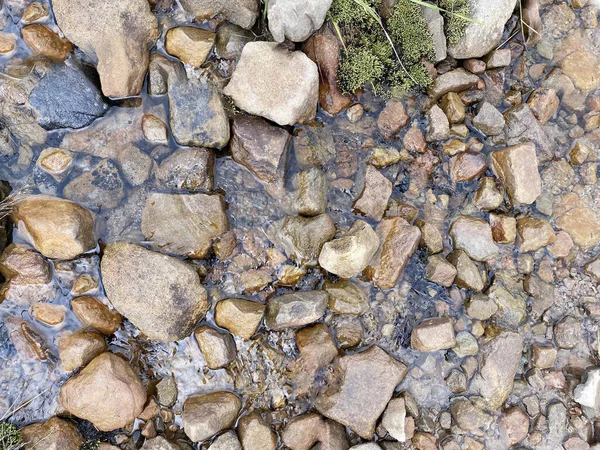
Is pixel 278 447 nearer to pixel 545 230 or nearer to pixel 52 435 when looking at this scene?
pixel 52 435

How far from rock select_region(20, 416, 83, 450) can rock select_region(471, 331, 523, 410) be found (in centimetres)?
454

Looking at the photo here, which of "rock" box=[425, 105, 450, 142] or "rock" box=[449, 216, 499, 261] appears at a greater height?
"rock" box=[425, 105, 450, 142]

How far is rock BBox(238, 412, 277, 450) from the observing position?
4934 millimetres

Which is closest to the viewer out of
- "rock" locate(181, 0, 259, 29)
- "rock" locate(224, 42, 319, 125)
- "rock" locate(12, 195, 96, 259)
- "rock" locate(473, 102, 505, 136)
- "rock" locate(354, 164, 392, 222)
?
"rock" locate(12, 195, 96, 259)

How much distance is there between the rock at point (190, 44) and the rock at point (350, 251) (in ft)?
8.38

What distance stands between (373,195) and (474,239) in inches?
52.9

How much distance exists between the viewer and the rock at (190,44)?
503 cm

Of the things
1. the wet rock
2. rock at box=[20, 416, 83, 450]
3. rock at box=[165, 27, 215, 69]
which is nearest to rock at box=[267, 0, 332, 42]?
rock at box=[165, 27, 215, 69]

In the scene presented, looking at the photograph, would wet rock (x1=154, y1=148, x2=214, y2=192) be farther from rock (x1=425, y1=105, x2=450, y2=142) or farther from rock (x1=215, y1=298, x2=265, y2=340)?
rock (x1=425, y1=105, x2=450, y2=142)

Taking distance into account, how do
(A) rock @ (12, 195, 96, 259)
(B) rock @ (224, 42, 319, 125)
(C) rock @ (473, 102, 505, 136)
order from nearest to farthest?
(A) rock @ (12, 195, 96, 259), (B) rock @ (224, 42, 319, 125), (C) rock @ (473, 102, 505, 136)

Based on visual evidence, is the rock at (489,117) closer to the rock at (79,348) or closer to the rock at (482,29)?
the rock at (482,29)

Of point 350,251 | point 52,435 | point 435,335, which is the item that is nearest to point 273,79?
point 350,251

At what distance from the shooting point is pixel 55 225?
4.77 m

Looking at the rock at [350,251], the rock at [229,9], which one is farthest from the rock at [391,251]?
the rock at [229,9]
